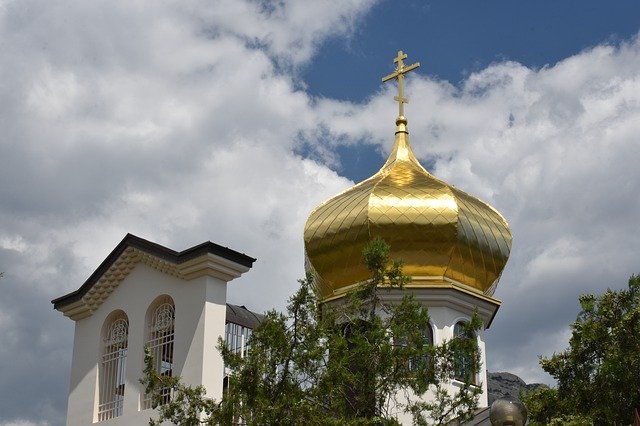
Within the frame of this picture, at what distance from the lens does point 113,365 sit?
1719 centimetres

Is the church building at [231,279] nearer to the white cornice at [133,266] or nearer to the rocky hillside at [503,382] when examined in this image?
the white cornice at [133,266]

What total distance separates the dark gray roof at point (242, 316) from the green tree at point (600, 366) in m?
5.03

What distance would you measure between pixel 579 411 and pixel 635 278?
2272 mm

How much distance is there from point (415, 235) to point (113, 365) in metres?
7.04

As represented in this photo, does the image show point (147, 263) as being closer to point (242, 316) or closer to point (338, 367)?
point (242, 316)

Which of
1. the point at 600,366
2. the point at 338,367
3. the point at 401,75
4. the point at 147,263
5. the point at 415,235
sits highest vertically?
the point at 401,75

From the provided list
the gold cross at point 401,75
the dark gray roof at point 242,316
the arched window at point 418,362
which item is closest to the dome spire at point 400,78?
the gold cross at point 401,75

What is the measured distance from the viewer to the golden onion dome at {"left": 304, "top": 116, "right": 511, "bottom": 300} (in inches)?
842

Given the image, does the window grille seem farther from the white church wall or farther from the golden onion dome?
the golden onion dome

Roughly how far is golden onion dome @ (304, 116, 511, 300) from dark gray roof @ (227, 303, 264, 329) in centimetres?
184

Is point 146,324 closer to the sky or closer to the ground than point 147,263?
closer to the ground

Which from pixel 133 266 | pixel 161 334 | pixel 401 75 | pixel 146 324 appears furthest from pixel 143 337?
pixel 401 75

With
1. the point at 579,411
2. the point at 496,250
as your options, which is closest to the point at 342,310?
the point at 579,411

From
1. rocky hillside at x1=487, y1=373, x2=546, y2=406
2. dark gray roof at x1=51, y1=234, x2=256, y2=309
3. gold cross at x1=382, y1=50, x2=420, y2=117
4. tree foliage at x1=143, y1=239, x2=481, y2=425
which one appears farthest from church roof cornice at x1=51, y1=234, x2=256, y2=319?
rocky hillside at x1=487, y1=373, x2=546, y2=406
